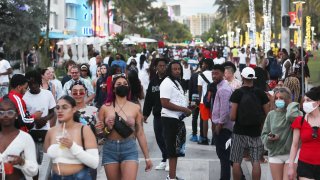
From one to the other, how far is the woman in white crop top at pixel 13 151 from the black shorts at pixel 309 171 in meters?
2.74

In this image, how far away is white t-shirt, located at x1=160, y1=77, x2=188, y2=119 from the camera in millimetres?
9945

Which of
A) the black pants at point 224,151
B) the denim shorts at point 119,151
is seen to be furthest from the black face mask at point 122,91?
the black pants at point 224,151

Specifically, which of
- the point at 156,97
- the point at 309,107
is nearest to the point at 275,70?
the point at 156,97

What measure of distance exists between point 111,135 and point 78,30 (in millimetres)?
75429

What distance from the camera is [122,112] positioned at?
7902 mm

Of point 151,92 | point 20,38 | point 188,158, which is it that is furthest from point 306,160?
point 20,38

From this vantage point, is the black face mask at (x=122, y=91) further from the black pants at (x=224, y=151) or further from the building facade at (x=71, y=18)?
the building facade at (x=71, y=18)

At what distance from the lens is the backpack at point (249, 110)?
9.00 meters

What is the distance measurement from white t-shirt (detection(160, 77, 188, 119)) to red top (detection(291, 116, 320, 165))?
2.89 meters

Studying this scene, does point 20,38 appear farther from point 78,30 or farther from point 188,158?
point 78,30

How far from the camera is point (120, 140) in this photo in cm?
773

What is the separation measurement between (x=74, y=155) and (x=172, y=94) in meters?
3.90

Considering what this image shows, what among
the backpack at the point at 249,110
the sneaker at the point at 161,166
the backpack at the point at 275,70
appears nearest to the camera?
the backpack at the point at 249,110

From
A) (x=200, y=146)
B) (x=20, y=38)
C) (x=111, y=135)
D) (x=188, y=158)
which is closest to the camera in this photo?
(x=111, y=135)
